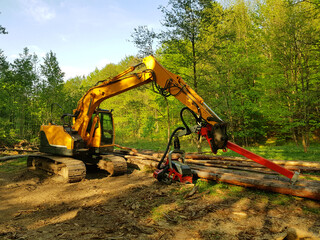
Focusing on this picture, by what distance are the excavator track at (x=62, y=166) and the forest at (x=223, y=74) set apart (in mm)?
3942

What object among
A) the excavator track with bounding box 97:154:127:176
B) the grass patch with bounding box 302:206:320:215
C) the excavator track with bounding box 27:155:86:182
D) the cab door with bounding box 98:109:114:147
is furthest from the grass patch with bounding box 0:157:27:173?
the grass patch with bounding box 302:206:320:215

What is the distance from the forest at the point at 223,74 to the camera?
1430 centimetres

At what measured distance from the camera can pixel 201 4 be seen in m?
13.7

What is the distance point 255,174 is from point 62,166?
7.26 m

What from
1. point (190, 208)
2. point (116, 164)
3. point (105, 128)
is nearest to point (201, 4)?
point (105, 128)

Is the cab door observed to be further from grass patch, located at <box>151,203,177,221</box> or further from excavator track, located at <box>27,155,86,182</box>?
grass patch, located at <box>151,203,177,221</box>

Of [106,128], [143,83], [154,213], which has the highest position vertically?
[143,83]

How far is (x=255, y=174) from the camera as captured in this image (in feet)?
24.6

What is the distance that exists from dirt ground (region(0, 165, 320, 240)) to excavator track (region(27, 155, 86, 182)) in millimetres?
664

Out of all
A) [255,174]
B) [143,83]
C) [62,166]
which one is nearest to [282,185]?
[255,174]

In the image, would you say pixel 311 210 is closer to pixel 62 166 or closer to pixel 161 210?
pixel 161 210

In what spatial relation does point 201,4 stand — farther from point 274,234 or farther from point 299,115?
point 274,234

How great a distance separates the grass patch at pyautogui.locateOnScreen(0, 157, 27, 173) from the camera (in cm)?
1117

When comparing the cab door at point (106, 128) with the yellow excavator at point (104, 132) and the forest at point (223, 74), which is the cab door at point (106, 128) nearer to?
the yellow excavator at point (104, 132)
